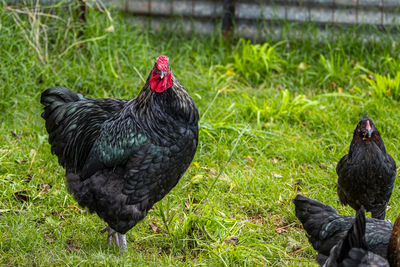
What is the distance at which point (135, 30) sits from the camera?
23.8ft

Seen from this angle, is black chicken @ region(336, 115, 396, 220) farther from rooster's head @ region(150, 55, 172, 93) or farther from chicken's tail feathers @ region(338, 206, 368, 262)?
rooster's head @ region(150, 55, 172, 93)

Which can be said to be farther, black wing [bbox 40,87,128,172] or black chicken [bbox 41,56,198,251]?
black wing [bbox 40,87,128,172]

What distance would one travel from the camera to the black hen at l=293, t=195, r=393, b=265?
3.46 meters

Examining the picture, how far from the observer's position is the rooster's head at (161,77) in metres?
3.73

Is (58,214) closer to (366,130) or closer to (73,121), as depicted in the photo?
(73,121)

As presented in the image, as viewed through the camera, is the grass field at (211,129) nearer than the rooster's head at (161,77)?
No

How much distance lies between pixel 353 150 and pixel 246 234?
112cm

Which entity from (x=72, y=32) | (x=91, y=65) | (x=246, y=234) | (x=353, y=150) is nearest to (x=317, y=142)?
(x=353, y=150)

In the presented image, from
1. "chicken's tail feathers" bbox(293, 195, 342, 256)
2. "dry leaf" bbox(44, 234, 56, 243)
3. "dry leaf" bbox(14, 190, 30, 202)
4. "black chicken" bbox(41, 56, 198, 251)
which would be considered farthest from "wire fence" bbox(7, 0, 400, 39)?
"chicken's tail feathers" bbox(293, 195, 342, 256)

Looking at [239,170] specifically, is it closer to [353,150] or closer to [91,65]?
[353,150]

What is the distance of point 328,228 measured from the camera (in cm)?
369

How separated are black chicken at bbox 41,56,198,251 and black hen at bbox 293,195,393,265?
0.98 meters

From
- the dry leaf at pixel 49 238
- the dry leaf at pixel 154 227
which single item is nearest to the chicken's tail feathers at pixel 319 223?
the dry leaf at pixel 154 227

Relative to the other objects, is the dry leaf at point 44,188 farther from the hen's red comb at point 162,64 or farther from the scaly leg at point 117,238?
the hen's red comb at point 162,64
